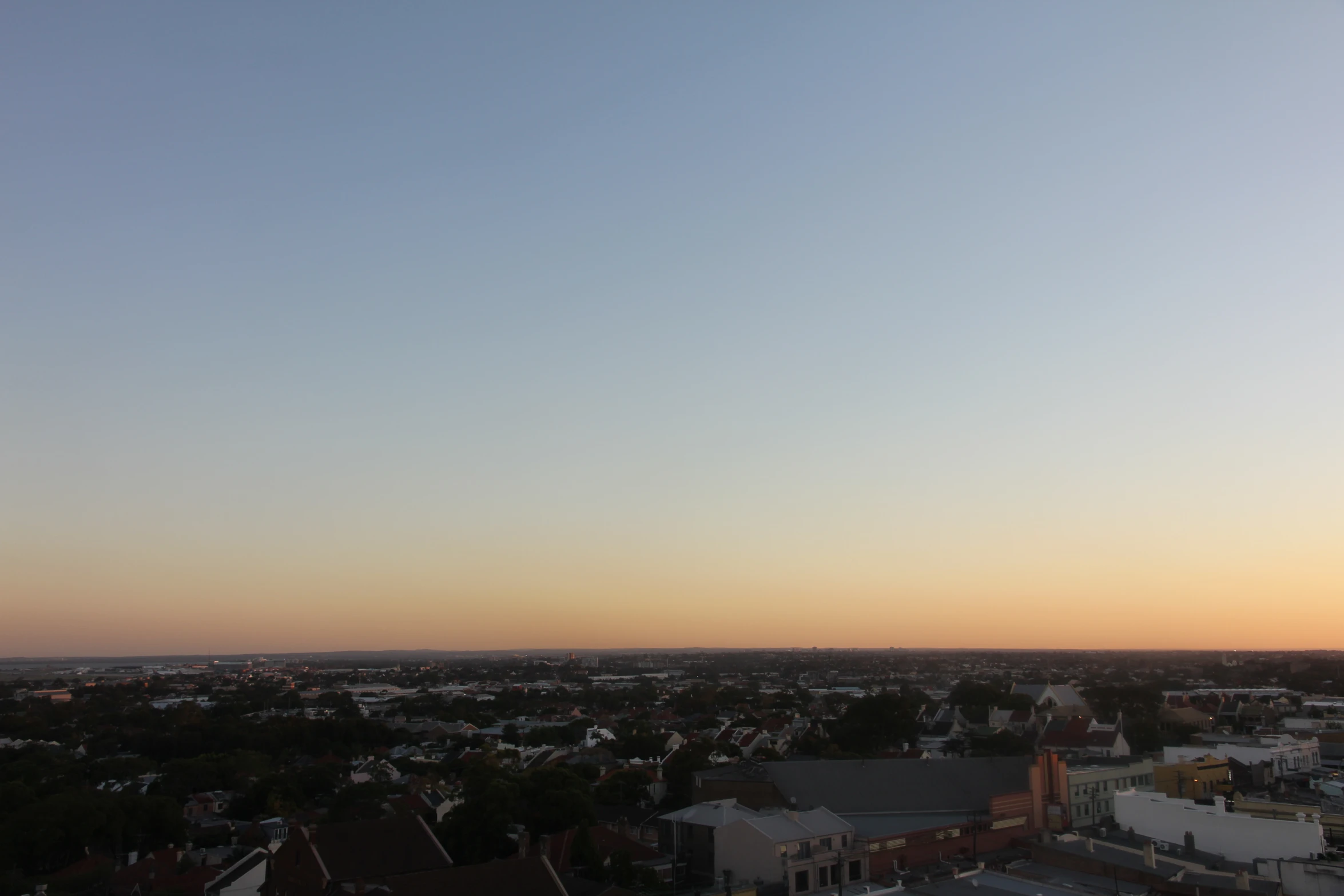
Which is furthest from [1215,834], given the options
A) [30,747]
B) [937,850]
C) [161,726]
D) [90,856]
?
[161,726]

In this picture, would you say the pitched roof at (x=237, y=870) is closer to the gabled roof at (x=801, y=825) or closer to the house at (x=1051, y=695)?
the gabled roof at (x=801, y=825)

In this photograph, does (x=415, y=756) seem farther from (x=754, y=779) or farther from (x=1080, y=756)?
(x=1080, y=756)

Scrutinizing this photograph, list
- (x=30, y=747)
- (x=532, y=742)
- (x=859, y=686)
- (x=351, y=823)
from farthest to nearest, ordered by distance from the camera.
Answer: (x=859, y=686), (x=532, y=742), (x=30, y=747), (x=351, y=823)

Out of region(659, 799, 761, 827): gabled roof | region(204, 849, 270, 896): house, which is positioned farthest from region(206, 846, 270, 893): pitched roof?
region(659, 799, 761, 827): gabled roof

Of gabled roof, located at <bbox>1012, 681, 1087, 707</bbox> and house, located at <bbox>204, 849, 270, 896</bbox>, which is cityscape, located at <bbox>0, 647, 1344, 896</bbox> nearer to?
house, located at <bbox>204, 849, 270, 896</bbox>

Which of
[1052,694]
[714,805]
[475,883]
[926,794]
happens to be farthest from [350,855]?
[1052,694]

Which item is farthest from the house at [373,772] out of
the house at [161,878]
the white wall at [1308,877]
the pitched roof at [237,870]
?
the white wall at [1308,877]

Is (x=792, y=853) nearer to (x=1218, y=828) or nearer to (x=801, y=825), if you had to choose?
(x=801, y=825)
